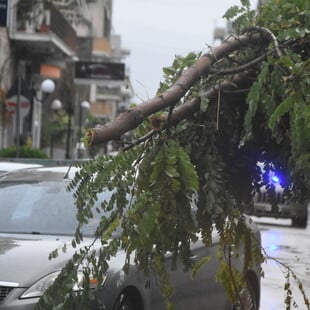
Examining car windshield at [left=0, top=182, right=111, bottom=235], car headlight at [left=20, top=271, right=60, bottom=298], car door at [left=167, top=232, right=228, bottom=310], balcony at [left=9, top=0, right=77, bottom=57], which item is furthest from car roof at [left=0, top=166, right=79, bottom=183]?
balcony at [left=9, top=0, right=77, bottom=57]

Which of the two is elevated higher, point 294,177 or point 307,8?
point 307,8

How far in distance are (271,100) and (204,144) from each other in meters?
0.49

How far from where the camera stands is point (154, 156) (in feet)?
13.0

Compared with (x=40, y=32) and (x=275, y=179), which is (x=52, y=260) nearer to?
(x=275, y=179)

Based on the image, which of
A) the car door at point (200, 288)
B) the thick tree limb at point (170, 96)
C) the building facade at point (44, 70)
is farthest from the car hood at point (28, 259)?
the building facade at point (44, 70)

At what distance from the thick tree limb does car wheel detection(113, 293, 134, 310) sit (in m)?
1.94

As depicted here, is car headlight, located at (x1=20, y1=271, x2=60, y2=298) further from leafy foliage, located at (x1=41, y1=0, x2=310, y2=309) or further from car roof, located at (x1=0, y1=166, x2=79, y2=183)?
car roof, located at (x1=0, y1=166, x2=79, y2=183)

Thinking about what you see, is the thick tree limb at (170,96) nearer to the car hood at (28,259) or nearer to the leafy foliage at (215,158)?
the leafy foliage at (215,158)

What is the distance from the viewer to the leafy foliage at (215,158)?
3.86 meters

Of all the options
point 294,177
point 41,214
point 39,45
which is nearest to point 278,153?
point 294,177

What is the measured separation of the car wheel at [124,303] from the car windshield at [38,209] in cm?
86

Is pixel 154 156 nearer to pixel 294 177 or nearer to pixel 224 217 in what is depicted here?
pixel 224 217

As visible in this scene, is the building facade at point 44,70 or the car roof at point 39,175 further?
the building facade at point 44,70

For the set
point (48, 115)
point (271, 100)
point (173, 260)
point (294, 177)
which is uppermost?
point (48, 115)
